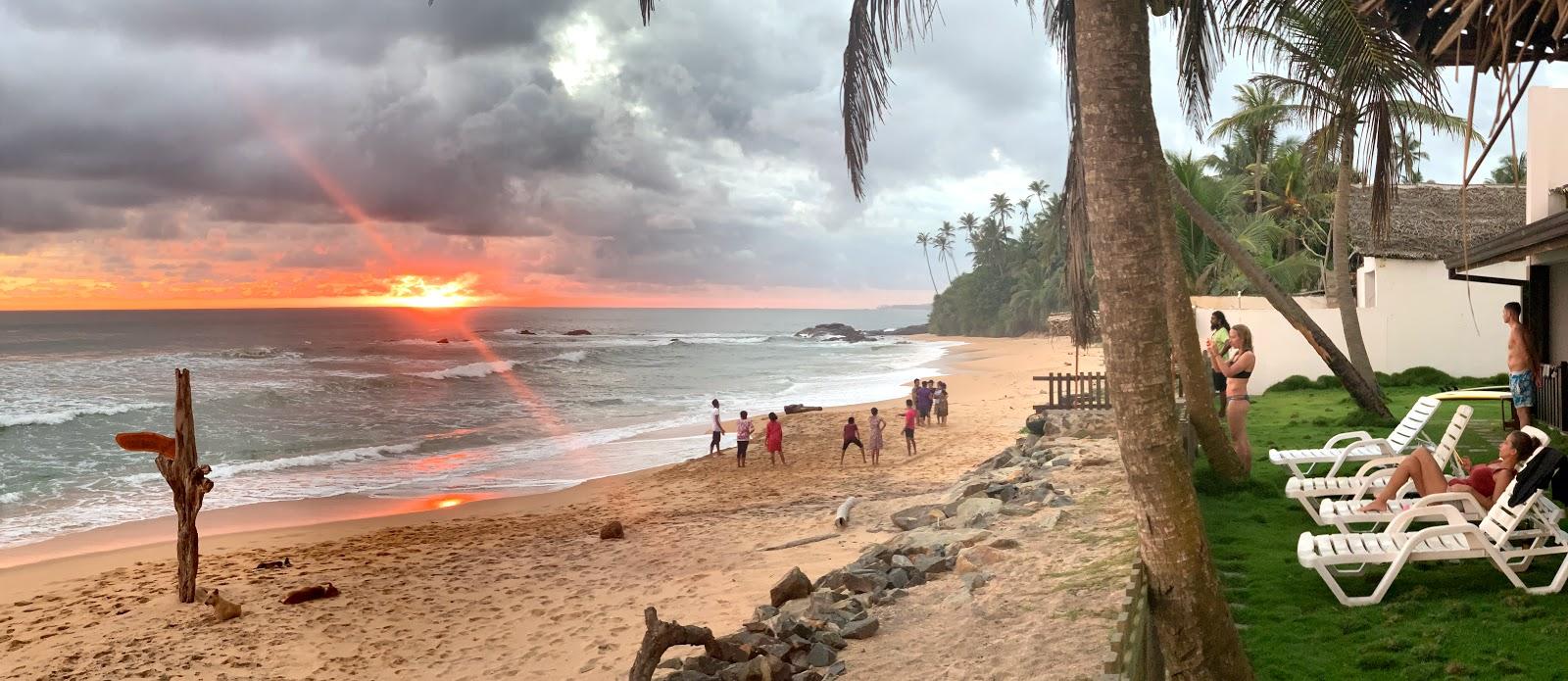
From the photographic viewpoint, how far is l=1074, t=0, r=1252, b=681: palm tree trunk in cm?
393

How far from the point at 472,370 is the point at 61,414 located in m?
18.8

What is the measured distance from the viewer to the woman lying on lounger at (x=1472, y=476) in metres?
5.61

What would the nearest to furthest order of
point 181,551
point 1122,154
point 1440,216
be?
point 1122,154
point 181,551
point 1440,216

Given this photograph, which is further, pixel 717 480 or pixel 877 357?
pixel 877 357

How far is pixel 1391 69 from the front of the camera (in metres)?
5.60

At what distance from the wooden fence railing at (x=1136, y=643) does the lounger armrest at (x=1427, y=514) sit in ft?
6.62

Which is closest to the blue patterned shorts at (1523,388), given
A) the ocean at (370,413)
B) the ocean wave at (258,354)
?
→ the ocean at (370,413)

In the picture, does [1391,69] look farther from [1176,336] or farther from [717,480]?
[717,480]

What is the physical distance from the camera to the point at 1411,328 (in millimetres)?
16578

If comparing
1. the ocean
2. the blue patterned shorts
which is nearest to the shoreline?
the ocean

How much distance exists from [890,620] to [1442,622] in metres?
2.76

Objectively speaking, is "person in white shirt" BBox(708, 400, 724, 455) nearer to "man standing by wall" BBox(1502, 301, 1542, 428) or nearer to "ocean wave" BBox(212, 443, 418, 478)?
"ocean wave" BBox(212, 443, 418, 478)

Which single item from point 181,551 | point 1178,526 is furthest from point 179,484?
point 1178,526

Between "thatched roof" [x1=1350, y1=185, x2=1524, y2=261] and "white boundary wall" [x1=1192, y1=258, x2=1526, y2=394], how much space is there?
303 millimetres
